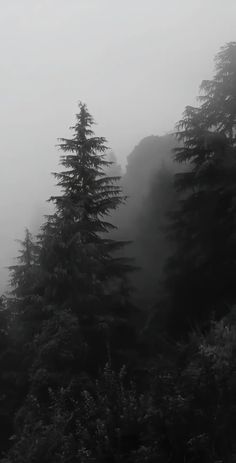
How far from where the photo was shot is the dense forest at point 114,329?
33.9 ft

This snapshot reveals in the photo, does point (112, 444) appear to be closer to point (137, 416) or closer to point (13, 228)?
point (137, 416)

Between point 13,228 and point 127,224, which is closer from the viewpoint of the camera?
point 127,224

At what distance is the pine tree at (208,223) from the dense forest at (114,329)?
5 cm

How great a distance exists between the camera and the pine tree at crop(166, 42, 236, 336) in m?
19.1

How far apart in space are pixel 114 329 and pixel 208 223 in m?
5.87

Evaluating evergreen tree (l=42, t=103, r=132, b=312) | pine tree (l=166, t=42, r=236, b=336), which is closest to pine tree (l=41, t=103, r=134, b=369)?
evergreen tree (l=42, t=103, r=132, b=312)

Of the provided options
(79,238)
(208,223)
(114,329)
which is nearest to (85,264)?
(79,238)

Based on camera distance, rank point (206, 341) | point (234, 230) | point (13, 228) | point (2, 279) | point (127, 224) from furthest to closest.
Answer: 1. point (13, 228)
2. point (2, 279)
3. point (127, 224)
4. point (234, 230)
5. point (206, 341)

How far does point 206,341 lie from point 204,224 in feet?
25.7

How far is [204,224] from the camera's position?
19.9 metres

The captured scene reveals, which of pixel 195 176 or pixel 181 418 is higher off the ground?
pixel 195 176

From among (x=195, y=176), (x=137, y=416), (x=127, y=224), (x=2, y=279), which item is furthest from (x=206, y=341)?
(x=2, y=279)

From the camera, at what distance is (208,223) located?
1977cm

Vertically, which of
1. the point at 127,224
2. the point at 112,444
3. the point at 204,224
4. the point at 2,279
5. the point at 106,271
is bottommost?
the point at 112,444
